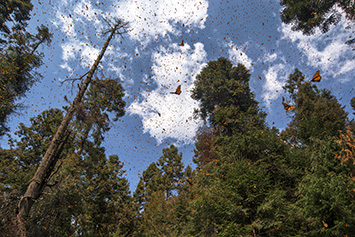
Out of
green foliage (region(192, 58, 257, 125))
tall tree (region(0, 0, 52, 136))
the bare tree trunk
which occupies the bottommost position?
the bare tree trunk

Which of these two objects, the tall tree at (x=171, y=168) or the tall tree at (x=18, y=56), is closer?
the tall tree at (x=18, y=56)

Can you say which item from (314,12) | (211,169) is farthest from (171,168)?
(314,12)

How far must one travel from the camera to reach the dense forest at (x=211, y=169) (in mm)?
6434

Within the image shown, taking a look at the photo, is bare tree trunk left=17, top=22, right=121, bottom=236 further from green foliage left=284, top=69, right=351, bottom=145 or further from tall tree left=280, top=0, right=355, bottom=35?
green foliage left=284, top=69, right=351, bottom=145

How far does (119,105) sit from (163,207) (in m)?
12.0

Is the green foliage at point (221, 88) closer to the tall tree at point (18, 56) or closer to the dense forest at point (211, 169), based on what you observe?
the dense forest at point (211, 169)

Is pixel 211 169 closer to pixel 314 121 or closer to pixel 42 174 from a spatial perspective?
pixel 314 121

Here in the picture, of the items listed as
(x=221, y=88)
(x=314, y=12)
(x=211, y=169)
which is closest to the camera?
(x=314, y=12)

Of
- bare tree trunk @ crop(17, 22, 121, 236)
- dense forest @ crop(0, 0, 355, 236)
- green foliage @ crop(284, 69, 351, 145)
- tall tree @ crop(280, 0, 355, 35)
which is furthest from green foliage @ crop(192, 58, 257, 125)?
bare tree trunk @ crop(17, 22, 121, 236)

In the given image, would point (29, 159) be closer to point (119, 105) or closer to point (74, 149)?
point (74, 149)

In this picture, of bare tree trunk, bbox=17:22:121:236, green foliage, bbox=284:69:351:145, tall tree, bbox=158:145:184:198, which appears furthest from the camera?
tall tree, bbox=158:145:184:198

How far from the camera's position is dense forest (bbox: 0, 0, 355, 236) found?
6.43m

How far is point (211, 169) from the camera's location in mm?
13773

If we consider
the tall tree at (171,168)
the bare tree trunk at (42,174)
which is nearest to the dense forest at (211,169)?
the bare tree trunk at (42,174)
